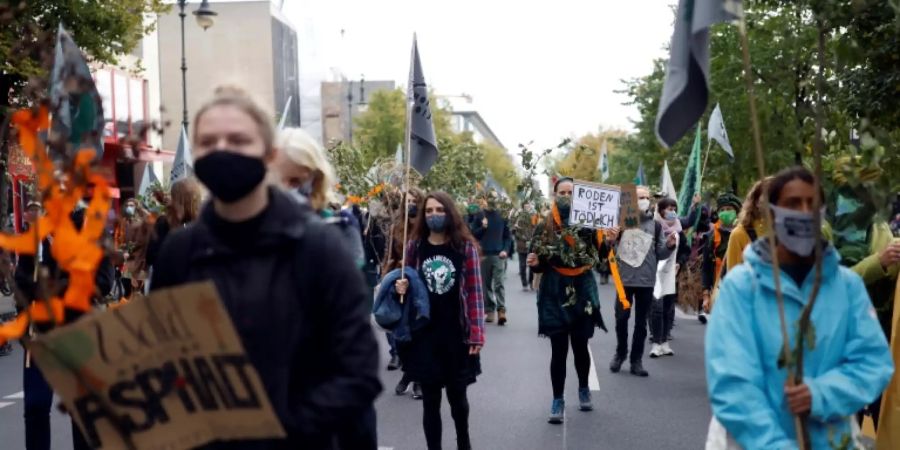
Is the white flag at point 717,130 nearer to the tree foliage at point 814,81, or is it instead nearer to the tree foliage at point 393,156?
the tree foliage at point 814,81

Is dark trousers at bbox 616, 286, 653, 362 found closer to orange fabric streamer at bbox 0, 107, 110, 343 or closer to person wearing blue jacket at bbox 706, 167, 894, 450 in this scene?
person wearing blue jacket at bbox 706, 167, 894, 450

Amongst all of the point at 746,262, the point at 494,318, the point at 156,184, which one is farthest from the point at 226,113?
the point at 156,184

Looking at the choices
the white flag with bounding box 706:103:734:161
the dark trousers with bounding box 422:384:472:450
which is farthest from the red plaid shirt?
the white flag with bounding box 706:103:734:161

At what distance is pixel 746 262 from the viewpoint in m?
3.81

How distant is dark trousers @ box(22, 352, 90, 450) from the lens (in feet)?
21.0

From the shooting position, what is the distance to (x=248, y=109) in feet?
9.29

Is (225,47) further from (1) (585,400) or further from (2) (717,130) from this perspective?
(1) (585,400)

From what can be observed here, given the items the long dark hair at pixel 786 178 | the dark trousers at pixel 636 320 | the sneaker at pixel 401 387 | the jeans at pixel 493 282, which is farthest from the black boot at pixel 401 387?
the long dark hair at pixel 786 178

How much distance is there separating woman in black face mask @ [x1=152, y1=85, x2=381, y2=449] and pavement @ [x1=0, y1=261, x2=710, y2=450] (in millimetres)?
5588

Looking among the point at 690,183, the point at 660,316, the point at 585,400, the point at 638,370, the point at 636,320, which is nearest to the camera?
the point at 585,400

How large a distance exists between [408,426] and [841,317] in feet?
18.9

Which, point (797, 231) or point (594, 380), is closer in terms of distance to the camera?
point (797, 231)

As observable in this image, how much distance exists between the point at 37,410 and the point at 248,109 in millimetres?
4337

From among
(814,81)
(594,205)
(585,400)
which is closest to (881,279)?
(814,81)
